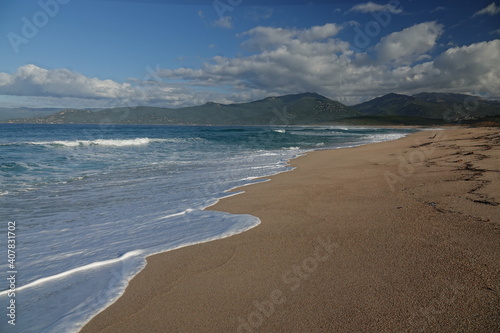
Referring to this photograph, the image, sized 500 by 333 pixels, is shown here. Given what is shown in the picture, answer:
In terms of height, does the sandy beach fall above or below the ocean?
above

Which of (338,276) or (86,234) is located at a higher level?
(338,276)

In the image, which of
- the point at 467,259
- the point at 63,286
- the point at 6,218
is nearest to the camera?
the point at 467,259

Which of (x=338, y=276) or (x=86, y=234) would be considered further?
(x=86, y=234)

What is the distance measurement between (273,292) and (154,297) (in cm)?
121

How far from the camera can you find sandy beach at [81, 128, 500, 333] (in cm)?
239

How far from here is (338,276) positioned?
3033mm

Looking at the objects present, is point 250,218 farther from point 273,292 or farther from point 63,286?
point 63,286

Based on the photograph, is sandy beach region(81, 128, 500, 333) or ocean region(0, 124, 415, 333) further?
ocean region(0, 124, 415, 333)

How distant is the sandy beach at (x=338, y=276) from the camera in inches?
94.0

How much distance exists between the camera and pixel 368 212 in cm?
511

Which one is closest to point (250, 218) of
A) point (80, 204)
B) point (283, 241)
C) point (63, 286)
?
point (283, 241)

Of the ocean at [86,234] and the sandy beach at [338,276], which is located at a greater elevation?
the sandy beach at [338,276]

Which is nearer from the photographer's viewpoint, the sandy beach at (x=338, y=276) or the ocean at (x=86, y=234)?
the sandy beach at (x=338, y=276)

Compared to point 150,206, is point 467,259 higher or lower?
higher
